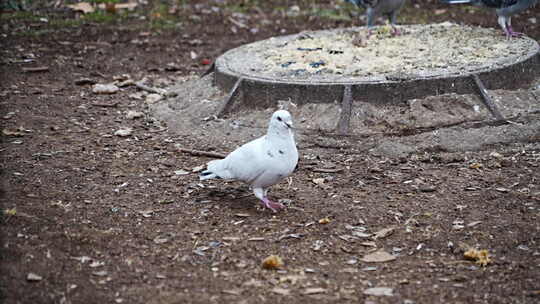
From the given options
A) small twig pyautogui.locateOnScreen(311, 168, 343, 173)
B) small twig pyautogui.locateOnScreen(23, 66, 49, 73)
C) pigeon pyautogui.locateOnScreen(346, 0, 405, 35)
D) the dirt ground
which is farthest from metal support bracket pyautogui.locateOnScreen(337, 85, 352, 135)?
small twig pyautogui.locateOnScreen(23, 66, 49, 73)

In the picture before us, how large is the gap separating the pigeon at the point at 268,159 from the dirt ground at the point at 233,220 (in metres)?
0.25

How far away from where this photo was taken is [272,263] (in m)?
3.52

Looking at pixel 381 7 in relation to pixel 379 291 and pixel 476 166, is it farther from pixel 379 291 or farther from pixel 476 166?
pixel 379 291

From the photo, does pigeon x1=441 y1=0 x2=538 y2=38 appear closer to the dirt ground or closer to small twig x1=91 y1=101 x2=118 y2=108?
the dirt ground

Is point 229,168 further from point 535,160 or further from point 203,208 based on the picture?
point 535,160

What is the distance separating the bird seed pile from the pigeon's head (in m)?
1.69

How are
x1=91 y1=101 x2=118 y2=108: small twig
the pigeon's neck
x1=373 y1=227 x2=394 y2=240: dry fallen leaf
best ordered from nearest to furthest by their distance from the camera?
x1=373 y1=227 x2=394 y2=240: dry fallen leaf, the pigeon's neck, x1=91 y1=101 x2=118 y2=108: small twig

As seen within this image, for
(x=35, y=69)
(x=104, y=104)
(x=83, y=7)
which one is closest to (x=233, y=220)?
(x=104, y=104)

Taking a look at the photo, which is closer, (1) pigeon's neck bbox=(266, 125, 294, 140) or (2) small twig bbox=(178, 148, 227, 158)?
(1) pigeon's neck bbox=(266, 125, 294, 140)

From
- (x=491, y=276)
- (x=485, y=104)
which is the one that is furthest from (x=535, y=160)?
(x=491, y=276)

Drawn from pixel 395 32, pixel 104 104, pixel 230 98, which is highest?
pixel 395 32

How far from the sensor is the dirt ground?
332 centimetres

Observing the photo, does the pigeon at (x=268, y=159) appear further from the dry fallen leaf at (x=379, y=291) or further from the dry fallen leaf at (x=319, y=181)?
the dry fallen leaf at (x=379, y=291)

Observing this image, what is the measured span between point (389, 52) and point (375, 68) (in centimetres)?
57
